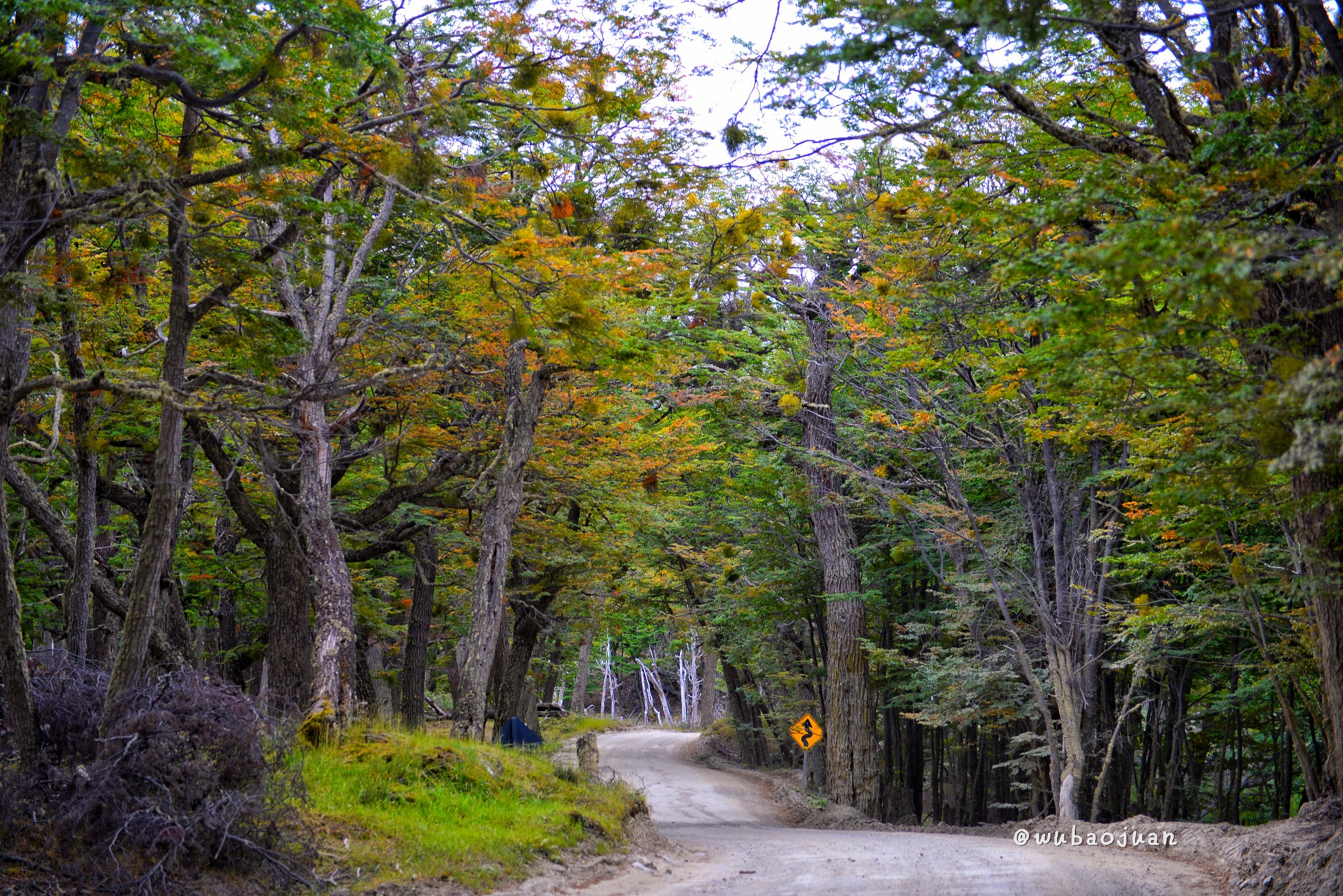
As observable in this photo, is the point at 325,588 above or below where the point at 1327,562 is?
below

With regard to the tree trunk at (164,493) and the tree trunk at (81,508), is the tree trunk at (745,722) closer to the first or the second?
the tree trunk at (81,508)

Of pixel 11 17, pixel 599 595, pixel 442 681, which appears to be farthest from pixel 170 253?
pixel 442 681

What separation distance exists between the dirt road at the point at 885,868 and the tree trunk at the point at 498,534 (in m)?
3.19

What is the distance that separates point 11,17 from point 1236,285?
7370 millimetres

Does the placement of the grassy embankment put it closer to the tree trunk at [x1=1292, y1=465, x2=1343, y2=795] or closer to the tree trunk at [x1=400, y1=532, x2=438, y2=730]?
the tree trunk at [x1=400, y1=532, x2=438, y2=730]

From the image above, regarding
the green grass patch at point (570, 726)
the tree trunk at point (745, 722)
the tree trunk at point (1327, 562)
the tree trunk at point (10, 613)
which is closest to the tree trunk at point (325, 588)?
the tree trunk at point (10, 613)

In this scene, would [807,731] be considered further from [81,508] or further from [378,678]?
[81,508]

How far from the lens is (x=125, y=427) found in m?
12.9

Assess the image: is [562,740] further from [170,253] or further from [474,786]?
[170,253]

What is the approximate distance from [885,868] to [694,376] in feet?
40.2

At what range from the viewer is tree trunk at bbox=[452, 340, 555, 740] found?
12.5 metres

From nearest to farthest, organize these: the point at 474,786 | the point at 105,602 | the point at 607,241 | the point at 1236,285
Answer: the point at 1236,285 < the point at 474,786 < the point at 105,602 < the point at 607,241

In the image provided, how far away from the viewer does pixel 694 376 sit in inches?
786

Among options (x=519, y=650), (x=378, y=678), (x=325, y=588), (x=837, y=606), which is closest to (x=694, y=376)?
(x=837, y=606)
